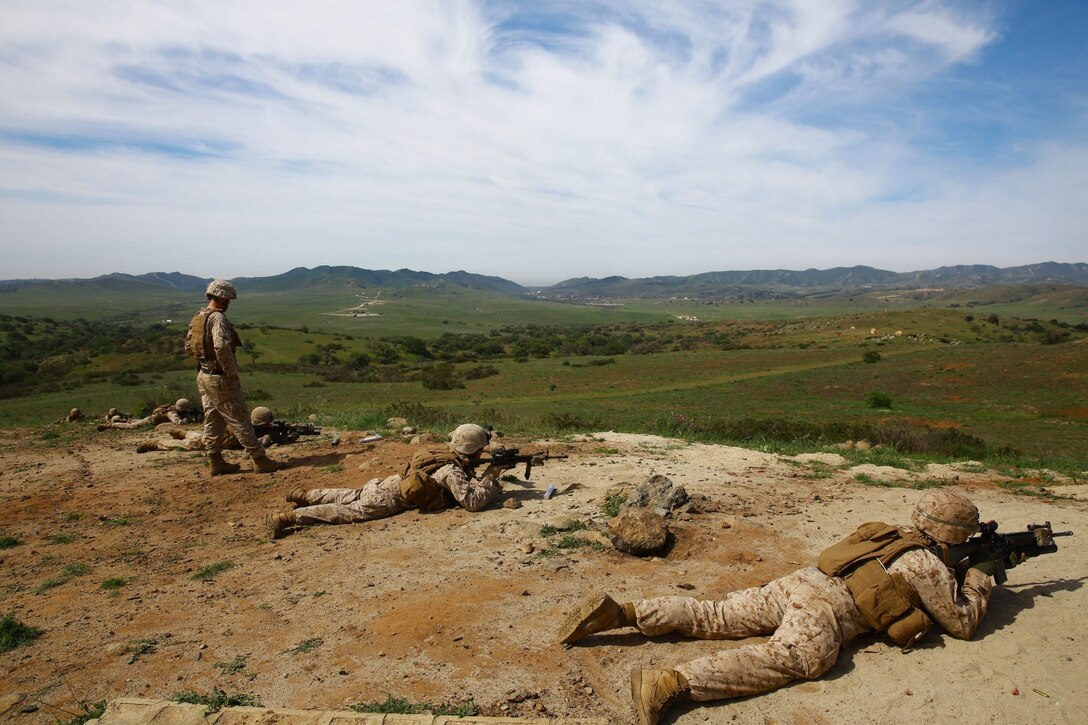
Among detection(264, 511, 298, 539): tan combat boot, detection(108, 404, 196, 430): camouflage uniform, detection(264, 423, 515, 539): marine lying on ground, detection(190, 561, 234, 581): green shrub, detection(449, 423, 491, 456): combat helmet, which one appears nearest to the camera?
detection(190, 561, 234, 581): green shrub

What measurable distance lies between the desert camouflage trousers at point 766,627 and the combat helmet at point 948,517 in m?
0.96

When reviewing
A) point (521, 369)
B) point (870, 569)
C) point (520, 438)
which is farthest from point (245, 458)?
point (521, 369)

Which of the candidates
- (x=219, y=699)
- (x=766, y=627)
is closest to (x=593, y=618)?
(x=766, y=627)

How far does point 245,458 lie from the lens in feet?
38.7

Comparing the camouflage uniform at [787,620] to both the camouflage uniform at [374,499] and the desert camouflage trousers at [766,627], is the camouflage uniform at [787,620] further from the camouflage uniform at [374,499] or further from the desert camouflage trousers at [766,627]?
the camouflage uniform at [374,499]

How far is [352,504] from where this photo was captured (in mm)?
8133

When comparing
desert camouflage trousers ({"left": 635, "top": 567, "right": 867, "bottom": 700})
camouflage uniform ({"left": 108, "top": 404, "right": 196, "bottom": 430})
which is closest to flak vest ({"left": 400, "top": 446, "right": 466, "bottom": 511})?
desert camouflage trousers ({"left": 635, "top": 567, "right": 867, "bottom": 700})

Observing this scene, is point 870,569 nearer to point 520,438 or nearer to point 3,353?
point 520,438

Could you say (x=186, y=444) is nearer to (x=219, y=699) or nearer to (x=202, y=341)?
(x=202, y=341)

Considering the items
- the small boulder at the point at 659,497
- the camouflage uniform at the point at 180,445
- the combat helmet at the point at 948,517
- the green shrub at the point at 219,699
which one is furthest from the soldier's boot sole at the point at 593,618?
the camouflage uniform at the point at 180,445

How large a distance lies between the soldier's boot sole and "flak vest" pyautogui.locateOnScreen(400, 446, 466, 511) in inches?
156

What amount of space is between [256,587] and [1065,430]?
28179 mm

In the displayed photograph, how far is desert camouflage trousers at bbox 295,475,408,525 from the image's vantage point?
8000 mm

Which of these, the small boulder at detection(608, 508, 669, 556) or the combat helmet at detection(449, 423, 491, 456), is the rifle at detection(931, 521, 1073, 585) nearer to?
the small boulder at detection(608, 508, 669, 556)
